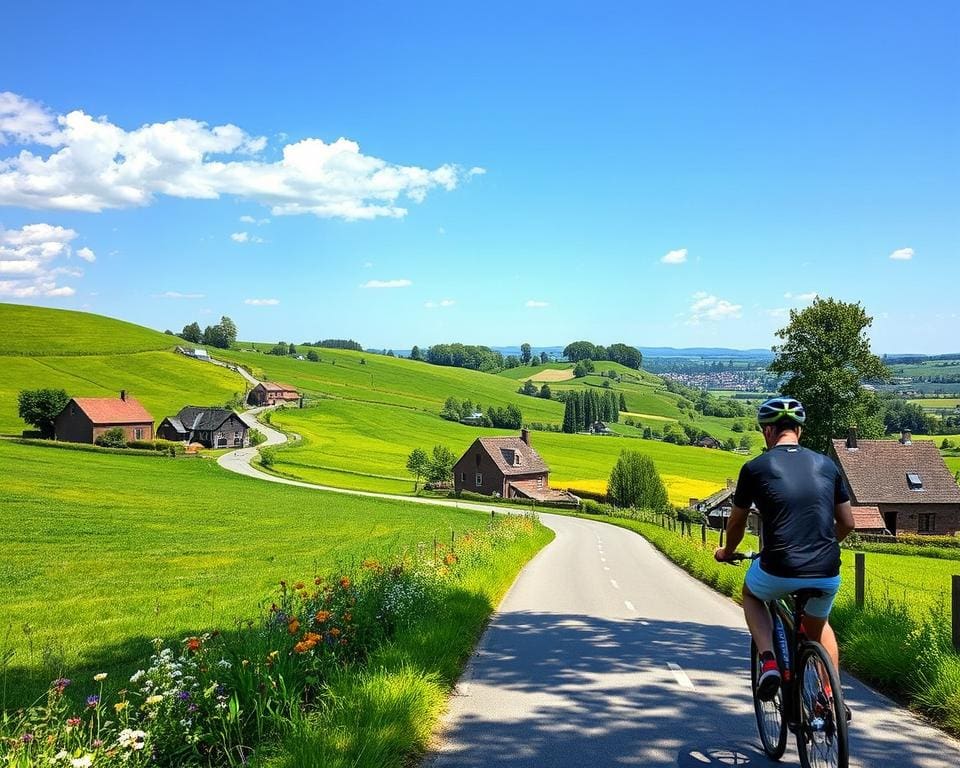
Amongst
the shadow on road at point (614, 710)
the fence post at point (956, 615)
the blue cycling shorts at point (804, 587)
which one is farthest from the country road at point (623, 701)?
the blue cycling shorts at point (804, 587)

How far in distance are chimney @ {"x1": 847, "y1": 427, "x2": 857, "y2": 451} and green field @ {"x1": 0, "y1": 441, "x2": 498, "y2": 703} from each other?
27656mm

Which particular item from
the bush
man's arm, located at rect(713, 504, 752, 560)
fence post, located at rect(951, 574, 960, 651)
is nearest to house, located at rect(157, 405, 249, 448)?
the bush

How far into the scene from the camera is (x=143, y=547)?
2703 centimetres

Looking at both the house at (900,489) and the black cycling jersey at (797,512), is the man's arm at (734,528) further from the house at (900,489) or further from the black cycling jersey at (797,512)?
the house at (900,489)

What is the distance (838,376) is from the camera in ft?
163

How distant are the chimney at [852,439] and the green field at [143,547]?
27.7 meters

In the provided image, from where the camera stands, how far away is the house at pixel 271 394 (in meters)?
128

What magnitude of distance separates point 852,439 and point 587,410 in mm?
112236

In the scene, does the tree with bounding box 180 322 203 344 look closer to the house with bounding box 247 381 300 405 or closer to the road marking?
the house with bounding box 247 381 300 405

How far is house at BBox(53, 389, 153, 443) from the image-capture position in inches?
3312

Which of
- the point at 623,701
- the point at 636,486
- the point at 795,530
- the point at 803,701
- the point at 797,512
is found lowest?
the point at 636,486

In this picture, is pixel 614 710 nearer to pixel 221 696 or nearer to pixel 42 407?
pixel 221 696

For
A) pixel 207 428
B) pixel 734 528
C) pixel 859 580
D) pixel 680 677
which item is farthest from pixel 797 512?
pixel 207 428

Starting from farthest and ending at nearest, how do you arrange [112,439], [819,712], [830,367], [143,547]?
[112,439], [830,367], [143,547], [819,712]
